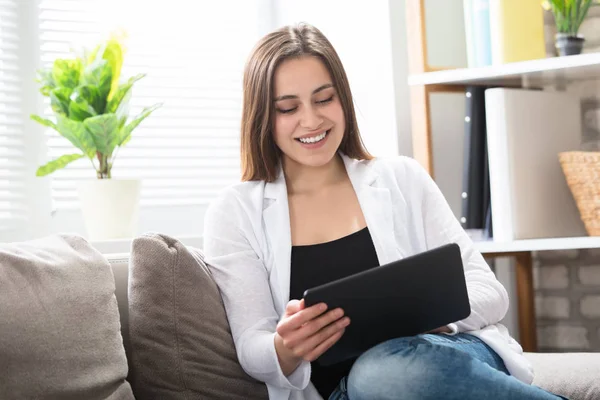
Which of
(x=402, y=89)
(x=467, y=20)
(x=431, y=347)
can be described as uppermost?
(x=467, y=20)

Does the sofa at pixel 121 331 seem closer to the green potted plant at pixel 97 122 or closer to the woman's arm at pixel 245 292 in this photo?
the woman's arm at pixel 245 292

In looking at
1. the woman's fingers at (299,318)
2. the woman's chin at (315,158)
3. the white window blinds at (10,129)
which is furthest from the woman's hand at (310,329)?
the white window blinds at (10,129)

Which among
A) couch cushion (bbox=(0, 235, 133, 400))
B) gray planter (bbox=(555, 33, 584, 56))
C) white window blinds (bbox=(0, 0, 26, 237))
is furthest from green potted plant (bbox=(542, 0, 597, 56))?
white window blinds (bbox=(0, 0, 26, 237))

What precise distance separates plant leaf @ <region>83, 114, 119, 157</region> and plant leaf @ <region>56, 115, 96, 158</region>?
0.01 metres

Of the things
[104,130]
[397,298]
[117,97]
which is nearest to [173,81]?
[117,97]

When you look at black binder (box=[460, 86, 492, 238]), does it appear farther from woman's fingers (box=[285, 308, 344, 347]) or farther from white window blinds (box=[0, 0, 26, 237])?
white window blinds (box=[0, 0, 26, 237])

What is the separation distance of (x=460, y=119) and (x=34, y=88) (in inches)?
47.3

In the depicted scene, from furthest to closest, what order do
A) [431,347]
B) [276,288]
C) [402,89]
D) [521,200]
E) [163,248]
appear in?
[402,89] → [521,200] → [276,288] → [163,248] → [431,347]

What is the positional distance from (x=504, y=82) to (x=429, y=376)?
3.84ft

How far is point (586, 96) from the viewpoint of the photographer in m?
2.43

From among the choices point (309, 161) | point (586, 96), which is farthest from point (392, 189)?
point (586, 96)

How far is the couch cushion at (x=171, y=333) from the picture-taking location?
157 cm

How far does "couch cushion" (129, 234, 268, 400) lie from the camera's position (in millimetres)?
1567

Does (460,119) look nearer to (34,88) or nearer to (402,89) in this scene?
(402,89)
